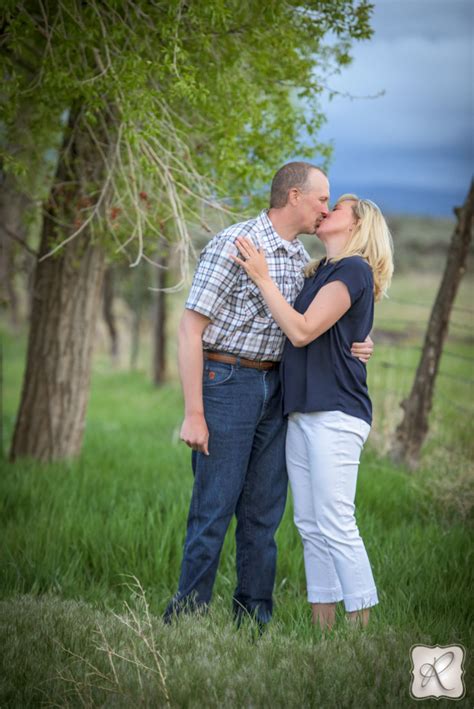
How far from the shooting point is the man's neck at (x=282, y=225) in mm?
3844

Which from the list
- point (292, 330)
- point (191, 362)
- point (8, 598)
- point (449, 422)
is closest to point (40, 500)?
point (8, 598)

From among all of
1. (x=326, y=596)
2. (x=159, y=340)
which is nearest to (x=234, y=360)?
(x=326, y=596)

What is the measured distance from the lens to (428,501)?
243 inches

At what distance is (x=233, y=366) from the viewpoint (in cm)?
381

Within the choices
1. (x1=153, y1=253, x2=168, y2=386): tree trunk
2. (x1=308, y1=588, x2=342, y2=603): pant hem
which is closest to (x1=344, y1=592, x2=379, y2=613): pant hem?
(x1=308, y1=588, x2=342, y2=603): pant hem

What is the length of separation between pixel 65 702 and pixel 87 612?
100 centimetres

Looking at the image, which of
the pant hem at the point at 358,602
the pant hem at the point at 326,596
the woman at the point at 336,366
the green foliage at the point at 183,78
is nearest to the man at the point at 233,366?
the woman at the point at 336,366

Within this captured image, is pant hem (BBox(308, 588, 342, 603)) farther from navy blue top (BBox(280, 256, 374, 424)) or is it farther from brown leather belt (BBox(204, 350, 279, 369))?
brown leather belt (BBox(204, 350, 279, 369))

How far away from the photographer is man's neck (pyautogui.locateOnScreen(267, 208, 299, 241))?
151 inches

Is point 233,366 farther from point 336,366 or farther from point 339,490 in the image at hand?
point 339,490

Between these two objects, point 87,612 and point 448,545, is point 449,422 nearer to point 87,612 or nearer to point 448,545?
point 448,545

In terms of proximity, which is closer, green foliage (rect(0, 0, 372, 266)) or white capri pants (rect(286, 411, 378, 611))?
white capri pants (rect(286, 411, 378, 611))

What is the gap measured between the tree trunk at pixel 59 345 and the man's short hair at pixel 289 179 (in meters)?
3.39

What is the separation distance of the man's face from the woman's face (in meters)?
0.06
